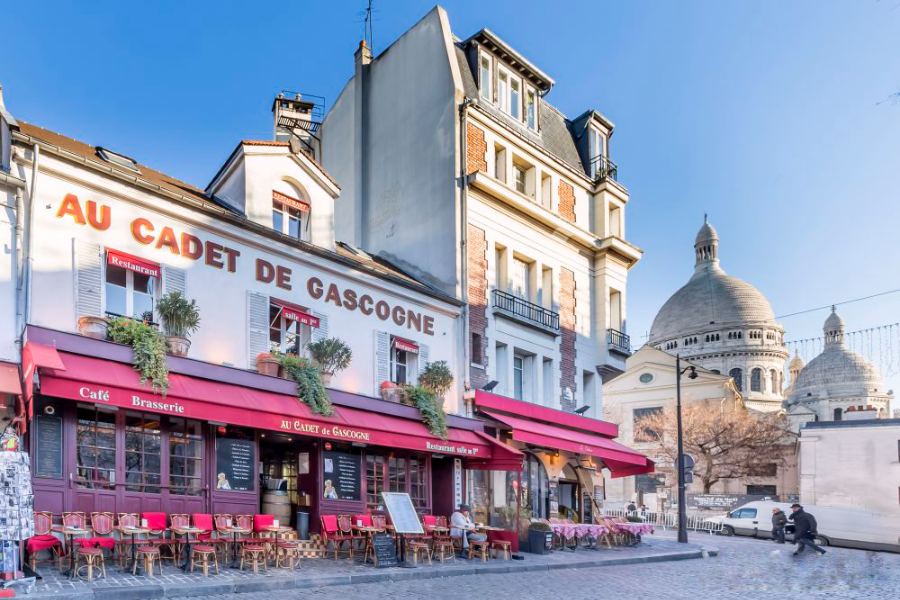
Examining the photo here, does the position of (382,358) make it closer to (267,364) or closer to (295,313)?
(295,313)

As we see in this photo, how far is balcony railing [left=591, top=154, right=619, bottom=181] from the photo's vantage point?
27.1 meters

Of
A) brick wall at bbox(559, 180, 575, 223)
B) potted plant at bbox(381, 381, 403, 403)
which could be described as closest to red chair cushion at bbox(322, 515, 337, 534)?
potted plant at bbox(381, 381, 403, 403)

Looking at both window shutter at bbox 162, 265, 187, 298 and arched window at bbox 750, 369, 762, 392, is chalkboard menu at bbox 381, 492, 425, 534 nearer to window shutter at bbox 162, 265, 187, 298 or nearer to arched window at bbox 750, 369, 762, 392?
window shutter at bbox 162, 265, 187, 298

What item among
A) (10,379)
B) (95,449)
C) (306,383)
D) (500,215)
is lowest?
(95,449)

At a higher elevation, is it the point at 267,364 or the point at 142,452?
the point at 267,364

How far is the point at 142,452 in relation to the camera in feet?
44.0

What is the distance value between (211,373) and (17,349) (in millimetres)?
3236

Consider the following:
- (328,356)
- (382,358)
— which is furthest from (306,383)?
(382,358)

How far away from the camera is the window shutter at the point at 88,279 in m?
13.1

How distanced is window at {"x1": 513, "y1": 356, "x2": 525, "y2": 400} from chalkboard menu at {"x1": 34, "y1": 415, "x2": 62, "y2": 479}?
1328 cm

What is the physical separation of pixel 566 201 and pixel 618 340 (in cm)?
482

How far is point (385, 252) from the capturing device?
2389 cm

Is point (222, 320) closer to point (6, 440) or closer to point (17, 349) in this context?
point (17, 349)

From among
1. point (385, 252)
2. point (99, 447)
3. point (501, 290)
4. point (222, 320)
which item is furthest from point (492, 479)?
point (99, 447)
